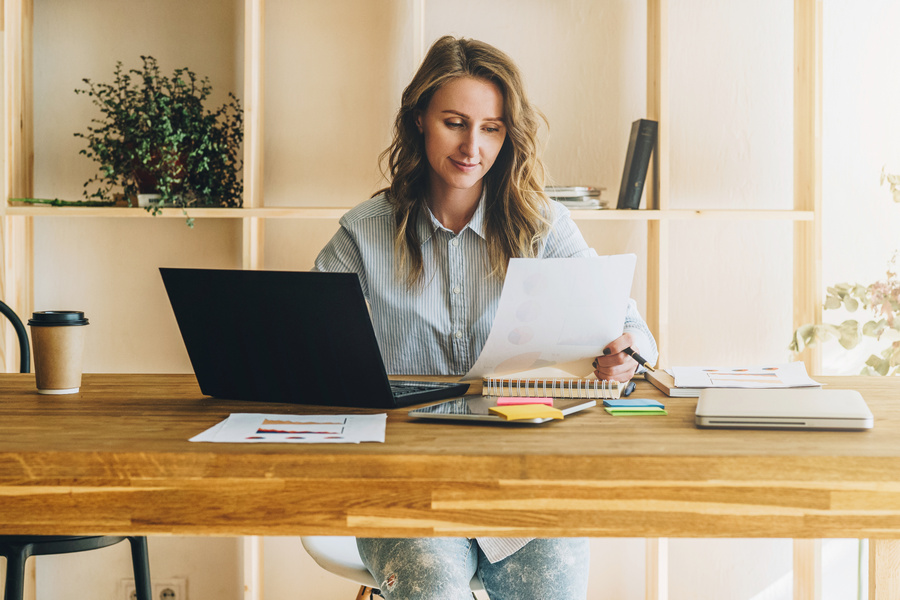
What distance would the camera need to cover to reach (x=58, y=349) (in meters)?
1.16

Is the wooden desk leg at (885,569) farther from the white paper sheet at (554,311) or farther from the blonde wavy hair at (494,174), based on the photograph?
the blonde wavy hair at (494,174)

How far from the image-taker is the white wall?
240 centimetres

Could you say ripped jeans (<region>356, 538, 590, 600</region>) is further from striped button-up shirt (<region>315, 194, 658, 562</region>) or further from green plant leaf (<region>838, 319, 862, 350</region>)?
green plant leaf (<region>838, 319, 862, 350</region>)

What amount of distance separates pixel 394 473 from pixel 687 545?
2.00 m

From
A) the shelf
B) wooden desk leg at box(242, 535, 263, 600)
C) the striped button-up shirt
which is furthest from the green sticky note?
wooden desk leg at box(242, 535, 263, 600)

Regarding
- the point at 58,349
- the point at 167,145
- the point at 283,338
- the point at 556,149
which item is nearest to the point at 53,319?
the point at 58,349

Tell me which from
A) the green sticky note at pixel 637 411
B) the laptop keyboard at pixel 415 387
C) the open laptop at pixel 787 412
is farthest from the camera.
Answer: the laptop keyboard at pixel 415 387

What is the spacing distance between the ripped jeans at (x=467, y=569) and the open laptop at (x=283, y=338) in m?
0.22

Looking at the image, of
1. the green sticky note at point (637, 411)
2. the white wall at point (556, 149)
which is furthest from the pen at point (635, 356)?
the white wall at point (556, 149)

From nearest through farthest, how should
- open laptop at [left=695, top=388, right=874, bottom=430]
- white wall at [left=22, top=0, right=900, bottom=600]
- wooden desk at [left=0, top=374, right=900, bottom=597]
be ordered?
wooden desk at [left=0, top=374, right=900, bottom=597] → open laptop at [left=695, top=388, right=874, bottom=430] → white wall at [left=22, top=0, right=900, bottom=600]

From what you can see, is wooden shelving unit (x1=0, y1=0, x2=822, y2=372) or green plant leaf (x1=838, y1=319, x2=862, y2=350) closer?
green plant leaf (x1=838, y1=319, x2=862, y2=350)

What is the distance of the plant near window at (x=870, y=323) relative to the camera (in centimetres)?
200

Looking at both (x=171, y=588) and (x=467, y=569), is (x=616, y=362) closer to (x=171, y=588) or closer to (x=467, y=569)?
(x=467, y=569)

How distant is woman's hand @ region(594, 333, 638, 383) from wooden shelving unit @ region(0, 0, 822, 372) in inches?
38.8
